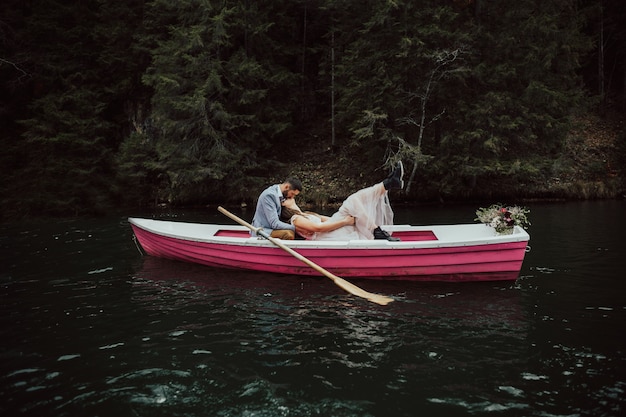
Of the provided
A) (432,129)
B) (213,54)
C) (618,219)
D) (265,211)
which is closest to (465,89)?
(432,129)

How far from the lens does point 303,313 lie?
6254 millimetres

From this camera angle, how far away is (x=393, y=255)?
7.52 meters

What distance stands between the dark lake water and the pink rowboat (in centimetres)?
27

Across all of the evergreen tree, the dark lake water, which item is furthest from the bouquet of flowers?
the evergreen tree

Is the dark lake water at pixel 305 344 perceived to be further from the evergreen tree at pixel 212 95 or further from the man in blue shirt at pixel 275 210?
the evergreen tree at pixel 212 95

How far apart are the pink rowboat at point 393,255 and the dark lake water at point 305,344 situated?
275 millimetres

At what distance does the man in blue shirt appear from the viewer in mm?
8422

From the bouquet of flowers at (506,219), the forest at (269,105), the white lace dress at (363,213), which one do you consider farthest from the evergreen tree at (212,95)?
the bouquet of flowers at (506,219)

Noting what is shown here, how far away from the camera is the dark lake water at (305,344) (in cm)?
391

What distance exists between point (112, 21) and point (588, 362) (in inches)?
1055

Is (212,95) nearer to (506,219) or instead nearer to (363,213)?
(363,213)

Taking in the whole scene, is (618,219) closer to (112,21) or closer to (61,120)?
(61,120)

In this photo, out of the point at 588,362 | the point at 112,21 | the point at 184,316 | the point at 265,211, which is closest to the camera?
the point at 588,362

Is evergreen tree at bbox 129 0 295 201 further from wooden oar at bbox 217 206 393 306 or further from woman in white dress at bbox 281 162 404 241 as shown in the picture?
wooden oar at bbox 217 206 393 306
